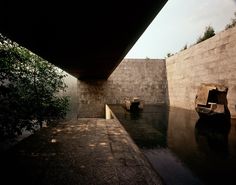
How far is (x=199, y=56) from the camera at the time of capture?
27.5 feet

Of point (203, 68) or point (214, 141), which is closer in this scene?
point (214, 141)

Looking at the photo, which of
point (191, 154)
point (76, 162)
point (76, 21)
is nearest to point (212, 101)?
point (191, 154)

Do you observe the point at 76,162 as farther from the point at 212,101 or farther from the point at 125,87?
the point at 125,87

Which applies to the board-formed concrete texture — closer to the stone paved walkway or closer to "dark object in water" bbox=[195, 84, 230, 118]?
"dark object in water" bbox=[195, 84, 230, 118]

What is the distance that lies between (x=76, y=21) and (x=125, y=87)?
1084 centimetres

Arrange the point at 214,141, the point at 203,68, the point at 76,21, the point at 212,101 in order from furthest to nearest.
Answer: the point at 203,68 → the point at 212,101 → the point at 214,141 → the point at 76,21

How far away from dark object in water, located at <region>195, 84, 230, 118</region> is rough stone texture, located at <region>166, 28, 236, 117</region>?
1.01 meters

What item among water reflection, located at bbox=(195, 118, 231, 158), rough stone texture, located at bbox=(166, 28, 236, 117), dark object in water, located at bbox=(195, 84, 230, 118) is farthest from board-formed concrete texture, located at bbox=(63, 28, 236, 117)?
water reflection, located at bbox=(195, 118, 231, 158)

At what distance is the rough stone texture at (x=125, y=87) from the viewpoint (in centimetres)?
1313

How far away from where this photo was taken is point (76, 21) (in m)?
2.42

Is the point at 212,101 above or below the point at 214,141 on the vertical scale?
above

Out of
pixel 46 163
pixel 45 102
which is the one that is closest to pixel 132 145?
pixel 46 163

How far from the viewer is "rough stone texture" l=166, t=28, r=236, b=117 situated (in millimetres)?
6340

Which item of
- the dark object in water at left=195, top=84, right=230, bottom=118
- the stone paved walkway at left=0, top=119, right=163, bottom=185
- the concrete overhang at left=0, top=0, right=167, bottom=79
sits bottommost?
the stone paved walkway at left=0, top=119, right=163, bottom=185
